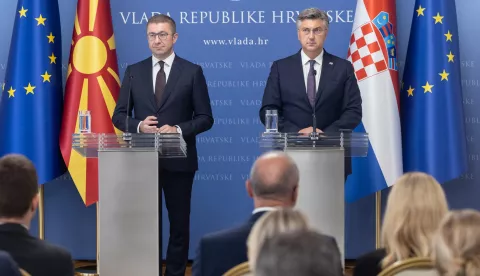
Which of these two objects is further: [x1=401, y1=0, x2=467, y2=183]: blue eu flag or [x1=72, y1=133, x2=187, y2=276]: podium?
[x1=401, y1=0, x2=467, y2=183]: blue eu flag

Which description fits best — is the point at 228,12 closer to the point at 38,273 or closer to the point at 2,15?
the point at 2,15

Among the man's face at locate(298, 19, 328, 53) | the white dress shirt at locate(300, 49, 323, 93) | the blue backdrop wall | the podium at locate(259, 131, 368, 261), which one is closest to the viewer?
the podium at locate(259, 131, 368, 261)

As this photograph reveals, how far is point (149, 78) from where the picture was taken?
21.0ft

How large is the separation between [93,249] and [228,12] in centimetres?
254

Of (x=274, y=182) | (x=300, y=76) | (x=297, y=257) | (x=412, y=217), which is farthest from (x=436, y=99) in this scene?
(x=297, y=257)

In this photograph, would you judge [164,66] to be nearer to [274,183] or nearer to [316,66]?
[316,66]

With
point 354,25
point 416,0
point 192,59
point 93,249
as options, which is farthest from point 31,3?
point 416,0

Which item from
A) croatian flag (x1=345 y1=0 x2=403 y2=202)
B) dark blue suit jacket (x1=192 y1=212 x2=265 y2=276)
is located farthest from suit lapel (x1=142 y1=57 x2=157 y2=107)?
dark blue suit jacket (x1=192 y1=212 x2=265 y2=276)

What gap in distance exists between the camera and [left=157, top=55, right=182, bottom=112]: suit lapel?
20.9ft

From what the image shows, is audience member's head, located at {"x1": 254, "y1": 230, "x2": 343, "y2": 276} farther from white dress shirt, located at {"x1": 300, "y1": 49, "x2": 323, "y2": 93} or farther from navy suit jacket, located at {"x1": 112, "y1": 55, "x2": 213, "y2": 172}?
white dress shirt, located at {"x1": 300, "y1": 49, "x2": 323, "y2": 93}

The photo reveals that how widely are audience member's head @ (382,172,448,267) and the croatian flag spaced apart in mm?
3900

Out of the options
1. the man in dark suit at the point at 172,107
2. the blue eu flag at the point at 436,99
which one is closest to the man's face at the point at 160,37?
the man in dark suit at the point at 172,107

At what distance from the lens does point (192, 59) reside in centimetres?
796

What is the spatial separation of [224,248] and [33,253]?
72 centimetres
